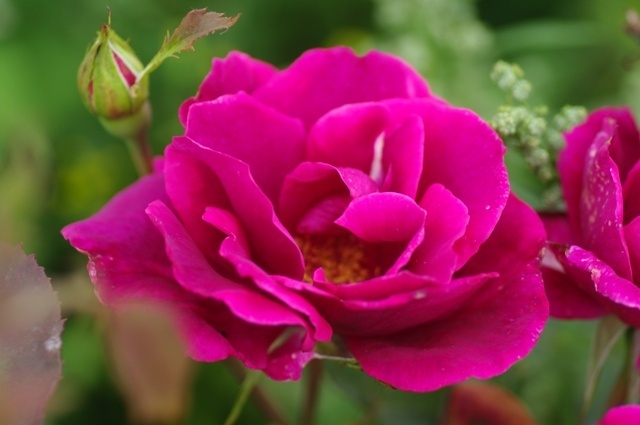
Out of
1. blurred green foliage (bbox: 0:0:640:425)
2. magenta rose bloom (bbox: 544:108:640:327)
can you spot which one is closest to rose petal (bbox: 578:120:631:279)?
magenta rose bloom (bbox: 544:108:640:327)

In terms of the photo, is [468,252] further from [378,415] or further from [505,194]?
[378,415]

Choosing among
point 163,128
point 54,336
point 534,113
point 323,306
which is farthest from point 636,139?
point 163,128

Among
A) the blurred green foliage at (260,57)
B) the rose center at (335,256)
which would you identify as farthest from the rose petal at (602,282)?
the blurred green foliage at (260,57)

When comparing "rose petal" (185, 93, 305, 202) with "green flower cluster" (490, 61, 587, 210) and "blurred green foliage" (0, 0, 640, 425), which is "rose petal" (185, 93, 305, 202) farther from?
"blurred green foliage" (0, 0, 640, 425)

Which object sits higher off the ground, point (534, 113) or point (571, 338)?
point (534, 113)

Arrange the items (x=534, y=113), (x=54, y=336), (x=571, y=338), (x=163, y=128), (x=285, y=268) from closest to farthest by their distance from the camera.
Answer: (x=54, y=336)
(x=285, y=268)
(x=534, y=113)
(x=571, y=338)
(x=163, y=128)

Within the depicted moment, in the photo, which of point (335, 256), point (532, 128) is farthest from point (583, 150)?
point (335, 256)
